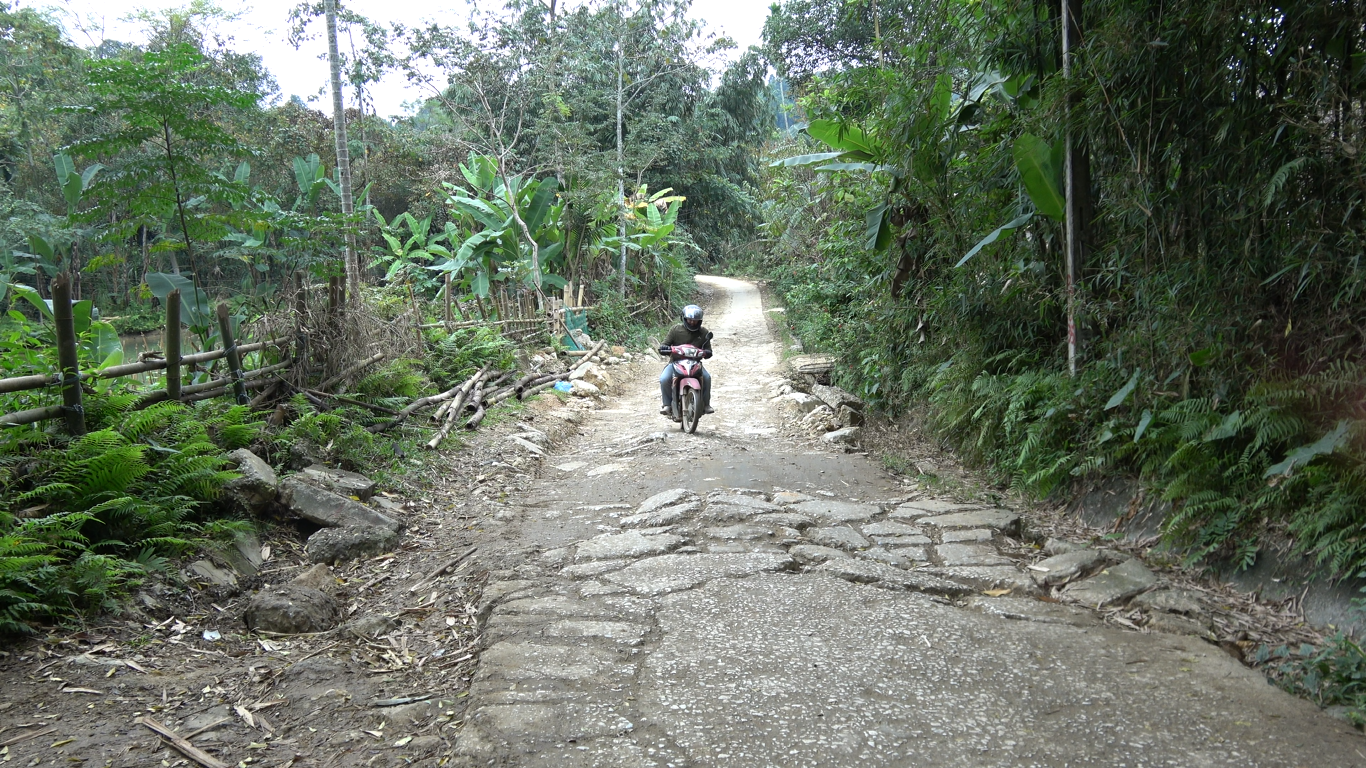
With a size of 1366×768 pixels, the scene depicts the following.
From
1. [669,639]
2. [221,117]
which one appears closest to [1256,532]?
[669,639]

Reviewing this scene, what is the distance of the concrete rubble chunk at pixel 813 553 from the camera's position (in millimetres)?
4004

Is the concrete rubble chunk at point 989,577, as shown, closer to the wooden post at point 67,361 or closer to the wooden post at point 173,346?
the wooden post at point 67,361

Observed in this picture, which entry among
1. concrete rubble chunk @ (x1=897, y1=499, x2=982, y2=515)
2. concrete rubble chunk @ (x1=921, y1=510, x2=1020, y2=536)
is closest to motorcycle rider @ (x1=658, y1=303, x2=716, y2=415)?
concrete rubble chunk @ (x1=897, y1=499, x2=982, y2=515)

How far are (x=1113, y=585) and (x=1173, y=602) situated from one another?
268mm

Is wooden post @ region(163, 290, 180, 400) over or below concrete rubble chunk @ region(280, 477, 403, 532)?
over

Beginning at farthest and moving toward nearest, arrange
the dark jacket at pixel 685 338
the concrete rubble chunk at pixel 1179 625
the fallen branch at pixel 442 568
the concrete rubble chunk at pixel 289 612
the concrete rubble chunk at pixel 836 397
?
the concrete rubble chunk at pixel 836 397 → the dark jacket at pixel 685 338 → the fallen branch at pixel 442 568 → the concrete rubble chunk at pixel 289 612 → the concrete rubble chunk at pixel 1179 625

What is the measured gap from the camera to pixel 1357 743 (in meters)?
2.20

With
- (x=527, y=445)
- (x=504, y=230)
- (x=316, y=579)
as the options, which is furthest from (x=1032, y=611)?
(x=504, y=230)

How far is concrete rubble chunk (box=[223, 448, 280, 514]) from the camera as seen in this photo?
4273 millimetres

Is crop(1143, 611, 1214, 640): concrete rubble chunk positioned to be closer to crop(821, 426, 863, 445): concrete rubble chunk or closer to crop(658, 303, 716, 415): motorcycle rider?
crop(821, 426, 863, 445): concrete rubble chunk

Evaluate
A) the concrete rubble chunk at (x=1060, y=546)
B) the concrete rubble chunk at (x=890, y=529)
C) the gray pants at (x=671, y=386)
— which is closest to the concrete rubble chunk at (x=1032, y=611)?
the concrete rubble chunk at (x=1060, y=546)

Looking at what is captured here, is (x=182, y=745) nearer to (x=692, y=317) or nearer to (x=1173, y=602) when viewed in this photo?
(x=1173, y=602)

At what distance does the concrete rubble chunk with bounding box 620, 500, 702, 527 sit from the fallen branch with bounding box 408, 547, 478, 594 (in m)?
0.94

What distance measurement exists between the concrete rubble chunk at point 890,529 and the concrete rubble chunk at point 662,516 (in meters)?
1.08
